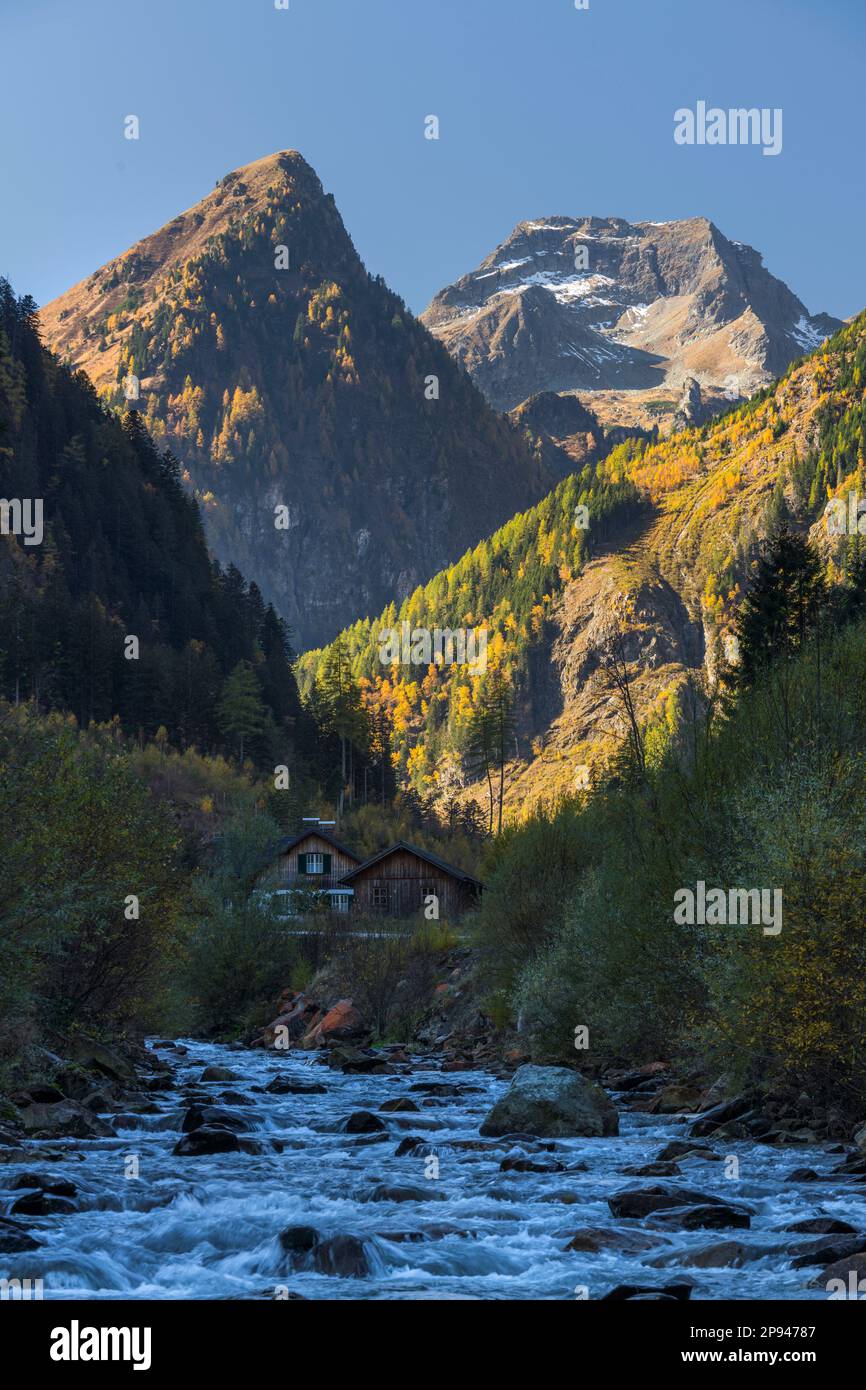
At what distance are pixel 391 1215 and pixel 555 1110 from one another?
892 cm

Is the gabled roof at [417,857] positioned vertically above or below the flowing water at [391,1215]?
above

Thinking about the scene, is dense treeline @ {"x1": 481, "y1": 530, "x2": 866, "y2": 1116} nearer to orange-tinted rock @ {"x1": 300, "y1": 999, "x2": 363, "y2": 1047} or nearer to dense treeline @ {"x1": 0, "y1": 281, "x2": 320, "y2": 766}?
orange-tinted rock @ {"x1": 300, "y1": 999, "x2": 363, "y2": 1047}

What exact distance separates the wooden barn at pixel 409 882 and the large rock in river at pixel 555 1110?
184ft

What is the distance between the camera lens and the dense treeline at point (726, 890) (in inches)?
920

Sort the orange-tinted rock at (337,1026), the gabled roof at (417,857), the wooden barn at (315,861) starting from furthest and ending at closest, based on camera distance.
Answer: the wooden barn at (315,861) < the gabled roof at (417,857) < the orange-tinted rock at (337,1026)

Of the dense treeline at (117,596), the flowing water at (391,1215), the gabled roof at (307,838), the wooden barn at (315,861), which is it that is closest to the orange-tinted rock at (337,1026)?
the flowing water at (391,1215)

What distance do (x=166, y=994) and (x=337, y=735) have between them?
10110cm

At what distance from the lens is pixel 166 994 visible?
136 ft

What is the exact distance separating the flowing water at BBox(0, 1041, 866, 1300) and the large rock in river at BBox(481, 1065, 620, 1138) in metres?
0.67

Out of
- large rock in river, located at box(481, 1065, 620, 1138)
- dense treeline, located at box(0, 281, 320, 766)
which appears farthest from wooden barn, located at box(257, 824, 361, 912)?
large rock in river, located at box(481, 1065, 620, 1138)

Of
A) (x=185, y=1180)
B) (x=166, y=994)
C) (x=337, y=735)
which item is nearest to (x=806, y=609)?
(x=166, y=994)

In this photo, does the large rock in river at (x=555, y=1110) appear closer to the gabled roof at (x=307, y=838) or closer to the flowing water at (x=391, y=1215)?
the flowing water at (x=391, y=1215)

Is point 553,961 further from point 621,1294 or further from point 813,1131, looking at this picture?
point 621,1294

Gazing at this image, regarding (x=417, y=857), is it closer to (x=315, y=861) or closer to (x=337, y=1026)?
(x=315, y=861)
